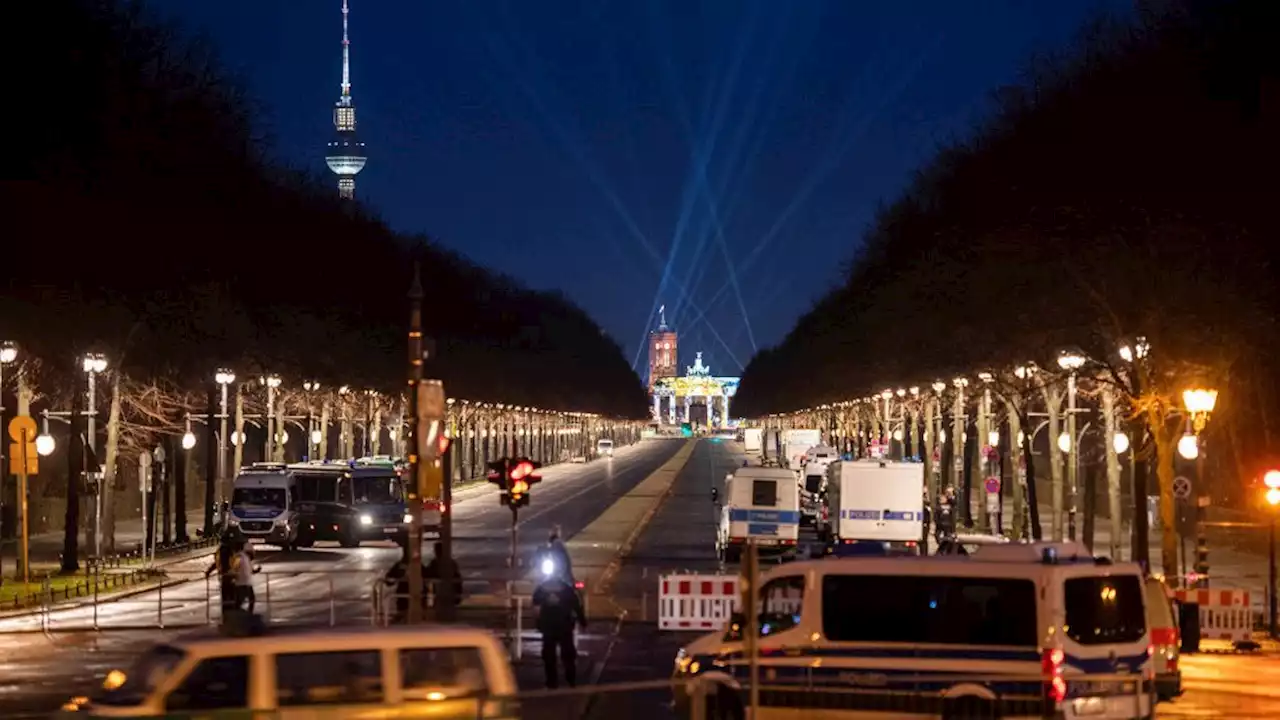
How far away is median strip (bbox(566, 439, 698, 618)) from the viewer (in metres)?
49.0

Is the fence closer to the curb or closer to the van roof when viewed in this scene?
the van roof

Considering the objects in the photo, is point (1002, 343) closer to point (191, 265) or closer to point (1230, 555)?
point (1230, 555)

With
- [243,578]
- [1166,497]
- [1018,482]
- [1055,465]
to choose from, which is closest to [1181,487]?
[1166,497]

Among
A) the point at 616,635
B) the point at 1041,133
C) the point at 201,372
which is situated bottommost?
the point at 616,635

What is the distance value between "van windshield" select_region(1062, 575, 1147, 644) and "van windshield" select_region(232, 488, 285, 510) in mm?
43704

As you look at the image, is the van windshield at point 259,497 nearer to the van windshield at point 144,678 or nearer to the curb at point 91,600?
the curb at point 91,600

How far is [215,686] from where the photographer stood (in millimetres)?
14883

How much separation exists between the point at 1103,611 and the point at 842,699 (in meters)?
3.12

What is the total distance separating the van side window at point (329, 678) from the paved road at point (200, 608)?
3.06 m

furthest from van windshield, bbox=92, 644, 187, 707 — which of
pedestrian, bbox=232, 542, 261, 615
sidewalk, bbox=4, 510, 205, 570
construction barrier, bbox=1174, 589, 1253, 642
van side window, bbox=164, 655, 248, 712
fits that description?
sidewalk, bbox=4, 510, 205, 570

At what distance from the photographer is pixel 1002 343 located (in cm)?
6250

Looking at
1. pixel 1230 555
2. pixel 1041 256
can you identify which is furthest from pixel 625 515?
pixel 1041 256

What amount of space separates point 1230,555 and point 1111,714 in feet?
157

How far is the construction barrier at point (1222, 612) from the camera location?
35.4 metres
